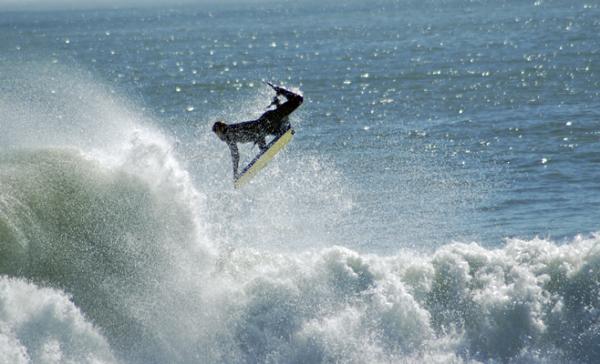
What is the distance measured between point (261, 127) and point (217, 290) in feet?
10.3

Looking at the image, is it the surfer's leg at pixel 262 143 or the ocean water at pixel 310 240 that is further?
the surfer's leg at pixel 262 143

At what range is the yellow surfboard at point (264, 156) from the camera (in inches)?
643

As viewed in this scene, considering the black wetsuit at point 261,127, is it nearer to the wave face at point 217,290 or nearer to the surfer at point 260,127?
the surfer at point 260,127

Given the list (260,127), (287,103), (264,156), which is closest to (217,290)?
(264,156)

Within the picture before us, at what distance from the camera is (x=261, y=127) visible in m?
16.2

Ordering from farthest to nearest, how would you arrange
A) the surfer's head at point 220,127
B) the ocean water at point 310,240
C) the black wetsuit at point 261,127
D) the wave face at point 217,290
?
1. the black wetsuit at point 261,127
2. the surfer's head at point 220,127
3. the ocean water at point 310,240
4. the wave face at point 217,290

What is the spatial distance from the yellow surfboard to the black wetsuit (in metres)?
0.11

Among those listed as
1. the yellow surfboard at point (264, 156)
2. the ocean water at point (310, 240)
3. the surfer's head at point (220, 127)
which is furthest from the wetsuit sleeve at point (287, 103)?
the ocean water at point (310, 240)

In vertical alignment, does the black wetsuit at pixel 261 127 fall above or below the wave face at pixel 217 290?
above

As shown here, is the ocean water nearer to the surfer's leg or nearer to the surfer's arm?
the surfer's leg

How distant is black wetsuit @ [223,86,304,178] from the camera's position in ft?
52.3

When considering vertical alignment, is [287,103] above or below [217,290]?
above

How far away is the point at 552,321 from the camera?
14242mm

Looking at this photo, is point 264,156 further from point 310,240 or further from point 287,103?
point 310,240
